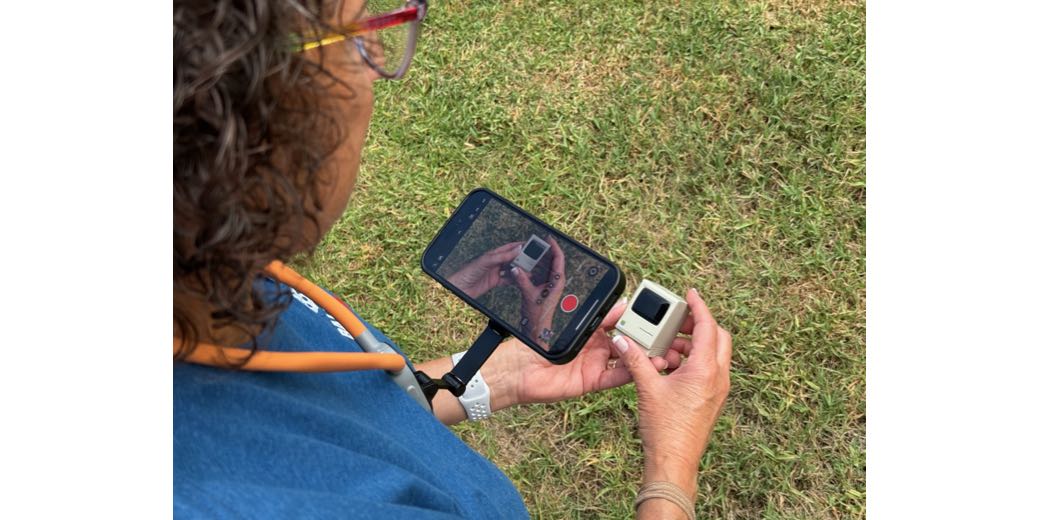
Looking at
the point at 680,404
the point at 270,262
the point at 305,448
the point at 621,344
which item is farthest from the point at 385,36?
the point at 680,404

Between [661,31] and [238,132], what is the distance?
2.17 metres

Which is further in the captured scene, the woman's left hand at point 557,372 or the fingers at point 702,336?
the woman's left hand at point 557,372

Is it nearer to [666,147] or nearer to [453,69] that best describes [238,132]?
[666,147]

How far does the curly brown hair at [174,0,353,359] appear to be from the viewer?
620 mm

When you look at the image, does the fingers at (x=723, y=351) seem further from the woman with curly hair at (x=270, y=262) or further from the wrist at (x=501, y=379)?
the woman with curly hair at (x=270, y=262)

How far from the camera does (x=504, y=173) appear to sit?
2.53m

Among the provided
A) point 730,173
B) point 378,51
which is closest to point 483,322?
point 730,173

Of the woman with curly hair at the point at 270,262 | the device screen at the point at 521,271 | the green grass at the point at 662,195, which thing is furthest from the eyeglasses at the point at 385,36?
the green grass at the point at 662,195

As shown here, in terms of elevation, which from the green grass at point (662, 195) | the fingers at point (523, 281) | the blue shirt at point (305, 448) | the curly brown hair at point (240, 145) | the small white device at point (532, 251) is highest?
the curly brown hair at point (240, 145)

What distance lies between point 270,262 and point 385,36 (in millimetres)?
331

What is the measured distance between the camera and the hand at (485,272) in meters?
1.43

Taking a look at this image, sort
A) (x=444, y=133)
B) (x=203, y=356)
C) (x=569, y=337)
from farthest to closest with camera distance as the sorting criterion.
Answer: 1. (x=444, y=133)
2. (x=569, y=337)
3. (x=203, y=356)

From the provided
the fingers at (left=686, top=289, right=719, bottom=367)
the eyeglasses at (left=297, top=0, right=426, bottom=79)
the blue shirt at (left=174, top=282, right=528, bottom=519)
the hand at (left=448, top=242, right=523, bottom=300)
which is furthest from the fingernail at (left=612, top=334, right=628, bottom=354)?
the eyeglasses at (left=297, top=0, right=426, bottom=79)

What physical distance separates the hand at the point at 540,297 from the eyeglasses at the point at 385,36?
55 cm
